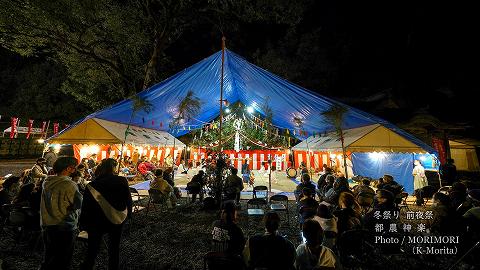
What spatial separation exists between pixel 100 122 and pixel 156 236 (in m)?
4.41

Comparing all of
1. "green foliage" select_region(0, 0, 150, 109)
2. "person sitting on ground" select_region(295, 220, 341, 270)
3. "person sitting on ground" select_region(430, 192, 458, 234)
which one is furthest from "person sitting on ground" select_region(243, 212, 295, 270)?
"green foliage" select_region(0, 0, 150, 109)

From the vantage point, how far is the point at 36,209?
3953 millimetres

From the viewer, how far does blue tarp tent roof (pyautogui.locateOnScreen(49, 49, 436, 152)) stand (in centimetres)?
733

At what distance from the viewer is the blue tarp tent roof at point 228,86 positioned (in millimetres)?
7328

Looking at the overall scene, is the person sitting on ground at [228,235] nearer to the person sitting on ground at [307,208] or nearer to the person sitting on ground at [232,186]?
the person sitting on ground at [307,208]

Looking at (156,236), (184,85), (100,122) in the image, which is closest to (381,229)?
(156,236)

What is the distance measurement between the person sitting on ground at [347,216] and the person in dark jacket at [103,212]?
2.96 m

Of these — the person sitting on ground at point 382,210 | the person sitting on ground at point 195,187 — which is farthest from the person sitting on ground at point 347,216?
the person sitting on ground at point 195,187

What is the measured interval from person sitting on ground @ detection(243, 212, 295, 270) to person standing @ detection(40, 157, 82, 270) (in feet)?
6.65

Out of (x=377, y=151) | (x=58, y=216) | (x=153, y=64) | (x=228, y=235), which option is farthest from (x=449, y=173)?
(x=153, y=64)

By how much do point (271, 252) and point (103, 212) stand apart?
1878 mm

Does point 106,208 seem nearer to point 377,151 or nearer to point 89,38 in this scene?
point 377,151

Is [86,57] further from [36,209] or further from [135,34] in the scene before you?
[36,209]

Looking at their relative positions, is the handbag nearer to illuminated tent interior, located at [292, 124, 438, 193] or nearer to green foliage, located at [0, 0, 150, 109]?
illuminated tent interior, located at [292, 124, 438, 193]
